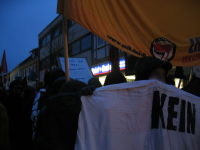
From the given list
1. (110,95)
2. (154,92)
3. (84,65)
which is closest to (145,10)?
(154,92)

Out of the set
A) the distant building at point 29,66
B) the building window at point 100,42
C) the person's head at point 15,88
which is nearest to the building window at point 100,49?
the building window at point 100,42

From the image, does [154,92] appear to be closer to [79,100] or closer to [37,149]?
[79,100]

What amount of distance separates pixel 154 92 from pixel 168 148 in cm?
46

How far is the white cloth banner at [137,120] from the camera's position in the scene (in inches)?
53.1

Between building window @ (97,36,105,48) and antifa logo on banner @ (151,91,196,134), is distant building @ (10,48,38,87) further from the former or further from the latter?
antifa logo on banner @ (151,91,196,134)

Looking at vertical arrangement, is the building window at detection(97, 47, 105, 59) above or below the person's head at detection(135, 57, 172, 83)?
above

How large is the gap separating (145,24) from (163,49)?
0.41 metres

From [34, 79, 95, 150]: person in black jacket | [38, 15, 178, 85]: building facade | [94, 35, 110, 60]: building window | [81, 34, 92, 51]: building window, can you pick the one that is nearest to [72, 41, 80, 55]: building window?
[38, 15, 178, 85]: building facade

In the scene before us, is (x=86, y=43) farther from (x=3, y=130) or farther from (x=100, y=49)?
(x=3, y=130)

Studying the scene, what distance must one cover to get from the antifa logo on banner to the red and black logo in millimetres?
897

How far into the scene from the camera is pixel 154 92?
152cm

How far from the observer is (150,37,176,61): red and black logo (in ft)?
7.75

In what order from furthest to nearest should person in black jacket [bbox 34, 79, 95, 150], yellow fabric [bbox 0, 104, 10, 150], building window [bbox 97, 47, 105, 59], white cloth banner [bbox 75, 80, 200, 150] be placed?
1. building window [bbox 97, 47, 105, 59]
2. yellow fabric [bbox 0, 104, 10, 150]
3. white cloth banner [bbox 75, 80, 200, 150]
4. person in black jacket [bbox 34, 79, 95, 150]

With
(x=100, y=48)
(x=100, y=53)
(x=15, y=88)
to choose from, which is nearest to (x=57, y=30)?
(x=100, y=48)
